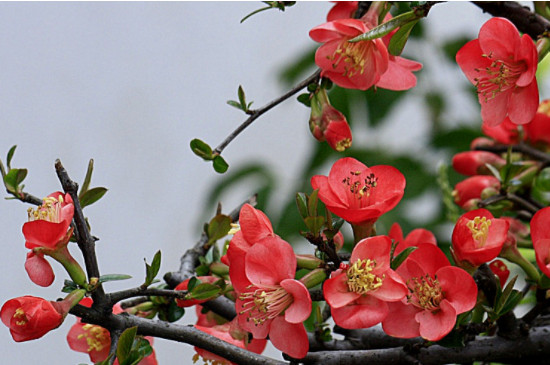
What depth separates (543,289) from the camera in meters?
0.25

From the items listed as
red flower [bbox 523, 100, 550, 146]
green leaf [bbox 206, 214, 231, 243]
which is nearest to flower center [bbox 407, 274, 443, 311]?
green leaf [bbox 206, 214, 231, 243]

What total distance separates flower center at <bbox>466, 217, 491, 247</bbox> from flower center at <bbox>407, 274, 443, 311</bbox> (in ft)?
0.07

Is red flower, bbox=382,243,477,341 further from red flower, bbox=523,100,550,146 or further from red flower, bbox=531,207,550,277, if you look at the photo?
red flower, bbox=523,100,550,146

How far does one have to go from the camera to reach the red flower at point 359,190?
0.23m

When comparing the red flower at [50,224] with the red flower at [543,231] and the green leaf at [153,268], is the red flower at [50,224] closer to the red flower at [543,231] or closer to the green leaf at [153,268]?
the green leaf at [153,268]

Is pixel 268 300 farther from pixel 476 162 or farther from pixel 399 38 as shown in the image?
pixel 476 162

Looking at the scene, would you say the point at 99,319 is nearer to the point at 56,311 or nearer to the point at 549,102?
the point at 56,311

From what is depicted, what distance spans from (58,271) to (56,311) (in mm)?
1113

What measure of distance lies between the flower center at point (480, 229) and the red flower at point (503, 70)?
0.04 m

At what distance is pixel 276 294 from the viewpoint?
223 millimetres

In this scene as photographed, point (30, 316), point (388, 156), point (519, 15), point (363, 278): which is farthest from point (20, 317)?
point (388, 156)

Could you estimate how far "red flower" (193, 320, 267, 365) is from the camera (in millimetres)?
260

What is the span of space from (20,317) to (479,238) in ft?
0.51

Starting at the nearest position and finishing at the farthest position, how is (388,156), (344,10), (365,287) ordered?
(365,287) < (344,10) < (388,156)
